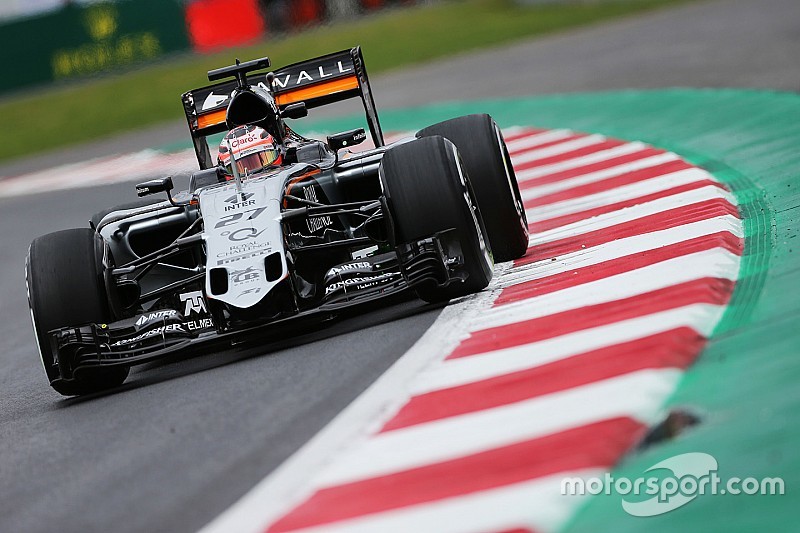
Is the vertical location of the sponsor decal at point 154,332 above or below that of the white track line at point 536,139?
above

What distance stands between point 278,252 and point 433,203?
78cm

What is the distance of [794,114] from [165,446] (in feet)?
24.0

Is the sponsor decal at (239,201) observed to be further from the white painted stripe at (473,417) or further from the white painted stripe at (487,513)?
the white painted stripe at (487,513)

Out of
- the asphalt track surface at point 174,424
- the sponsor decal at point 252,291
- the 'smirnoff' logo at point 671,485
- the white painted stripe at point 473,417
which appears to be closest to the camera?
the 'smirnoff' logo at point 671,485

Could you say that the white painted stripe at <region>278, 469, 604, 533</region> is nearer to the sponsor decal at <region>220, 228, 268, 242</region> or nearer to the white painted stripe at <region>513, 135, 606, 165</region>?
the sponsor decal at <region>220, 228, 268, 242</region>

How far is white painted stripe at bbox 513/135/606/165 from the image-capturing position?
1284cm

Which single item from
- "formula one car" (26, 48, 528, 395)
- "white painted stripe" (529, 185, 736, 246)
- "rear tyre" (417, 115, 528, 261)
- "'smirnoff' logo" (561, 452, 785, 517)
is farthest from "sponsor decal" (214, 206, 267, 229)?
"'smirnoff' logo" (561, 452, 785, 517)

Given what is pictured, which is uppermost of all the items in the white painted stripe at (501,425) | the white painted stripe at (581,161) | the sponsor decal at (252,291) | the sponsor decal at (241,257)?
the sponsor decal at (241,257)

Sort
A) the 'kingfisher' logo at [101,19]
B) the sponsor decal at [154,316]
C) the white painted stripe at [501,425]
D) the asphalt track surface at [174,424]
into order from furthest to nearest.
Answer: the 'kingfisher' logo at [101,19] < the sponsor decal at [154,316] < the asphalt track surface at [174,424] < the white painted stripe at [501,425]

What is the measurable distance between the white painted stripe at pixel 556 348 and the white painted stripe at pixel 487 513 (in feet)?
4.33

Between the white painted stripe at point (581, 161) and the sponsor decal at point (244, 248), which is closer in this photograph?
the sponsor decal at point (244, 248)

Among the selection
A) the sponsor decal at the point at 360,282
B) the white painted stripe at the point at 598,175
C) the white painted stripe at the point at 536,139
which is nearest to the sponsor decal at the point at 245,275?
the sponsor decal at the point at 360,282

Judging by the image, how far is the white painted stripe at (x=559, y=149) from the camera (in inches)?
505

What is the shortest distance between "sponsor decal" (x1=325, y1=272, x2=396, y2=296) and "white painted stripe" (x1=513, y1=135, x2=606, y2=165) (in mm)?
6326
